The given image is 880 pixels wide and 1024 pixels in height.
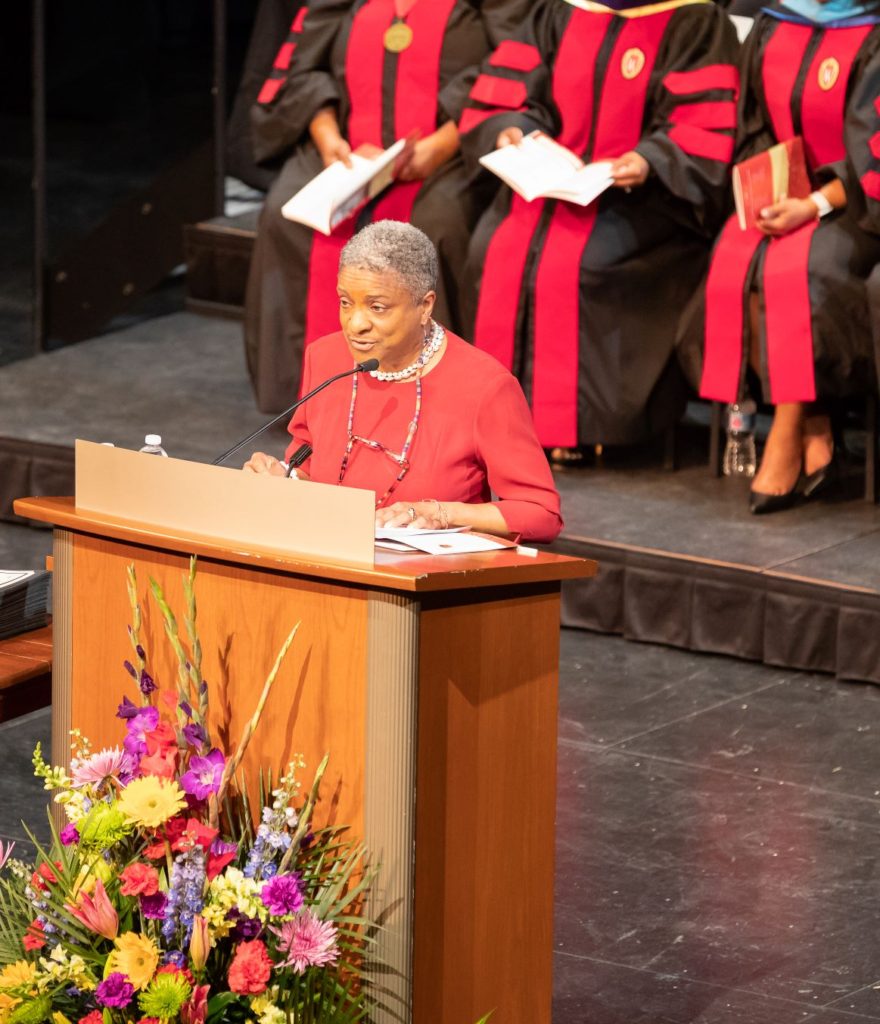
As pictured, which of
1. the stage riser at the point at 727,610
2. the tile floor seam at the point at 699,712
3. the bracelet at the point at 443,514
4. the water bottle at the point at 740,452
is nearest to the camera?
the bracelet at the point at 443,514

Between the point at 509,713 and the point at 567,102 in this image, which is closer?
the point at 509,713

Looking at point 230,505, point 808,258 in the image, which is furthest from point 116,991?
point 808,258

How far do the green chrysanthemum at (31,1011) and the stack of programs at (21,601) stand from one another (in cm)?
95

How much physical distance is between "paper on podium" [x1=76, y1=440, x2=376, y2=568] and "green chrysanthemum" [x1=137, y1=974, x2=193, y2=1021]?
556mm

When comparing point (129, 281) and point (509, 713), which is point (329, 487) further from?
point (129, 281)

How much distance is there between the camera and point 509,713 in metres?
2.90

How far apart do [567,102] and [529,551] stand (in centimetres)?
391

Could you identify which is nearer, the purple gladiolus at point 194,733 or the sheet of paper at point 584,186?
the purple gladiolus at point 194,733

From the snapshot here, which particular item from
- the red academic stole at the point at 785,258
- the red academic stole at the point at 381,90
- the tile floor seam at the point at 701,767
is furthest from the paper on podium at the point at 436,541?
the red academic stole at the point at 381,90

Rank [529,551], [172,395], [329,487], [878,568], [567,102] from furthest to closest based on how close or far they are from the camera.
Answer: [172,395], [567,102], [878,568], [529,551], [329,487]

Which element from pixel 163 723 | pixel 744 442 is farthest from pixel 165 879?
pixel 744 442

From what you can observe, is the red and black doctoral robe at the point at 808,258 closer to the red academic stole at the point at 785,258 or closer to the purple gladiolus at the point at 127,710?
the red academic stole at the point at 785,258

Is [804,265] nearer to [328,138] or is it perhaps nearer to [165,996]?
[328,138]

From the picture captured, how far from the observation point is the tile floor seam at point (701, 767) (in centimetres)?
480
